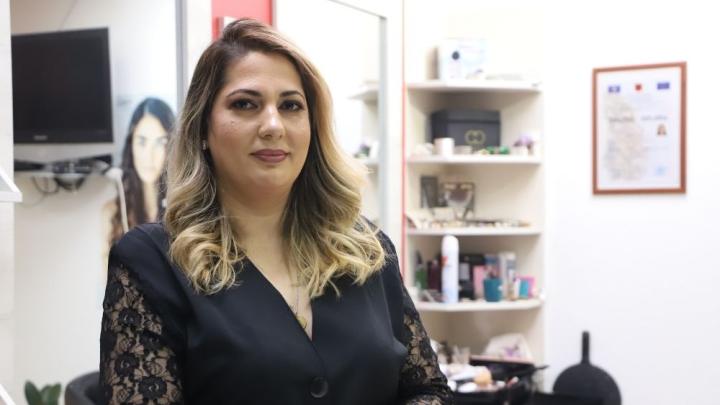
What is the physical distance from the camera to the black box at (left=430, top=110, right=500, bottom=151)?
377 cm

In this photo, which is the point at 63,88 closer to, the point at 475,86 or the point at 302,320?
the point at 302,320

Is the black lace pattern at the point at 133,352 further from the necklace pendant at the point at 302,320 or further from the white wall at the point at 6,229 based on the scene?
the white wall at the point at 6,229

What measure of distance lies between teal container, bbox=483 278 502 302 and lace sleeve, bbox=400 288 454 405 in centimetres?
227

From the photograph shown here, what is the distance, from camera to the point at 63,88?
2363 mm

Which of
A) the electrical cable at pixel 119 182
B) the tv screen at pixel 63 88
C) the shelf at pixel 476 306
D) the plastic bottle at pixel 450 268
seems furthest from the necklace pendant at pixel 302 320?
the plastic bottle at pixel 450 268

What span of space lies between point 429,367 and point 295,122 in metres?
0.50

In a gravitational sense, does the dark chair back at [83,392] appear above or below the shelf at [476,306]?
above

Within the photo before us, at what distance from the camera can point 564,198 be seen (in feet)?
13.2

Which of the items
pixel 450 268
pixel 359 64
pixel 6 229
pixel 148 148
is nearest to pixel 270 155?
pixel 6 229

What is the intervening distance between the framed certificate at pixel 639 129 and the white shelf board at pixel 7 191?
2.91 metres

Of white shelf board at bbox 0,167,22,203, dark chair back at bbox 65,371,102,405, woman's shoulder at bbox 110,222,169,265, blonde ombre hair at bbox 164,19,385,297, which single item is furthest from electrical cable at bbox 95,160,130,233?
woman's shoulder at bbox 110,222,169,265

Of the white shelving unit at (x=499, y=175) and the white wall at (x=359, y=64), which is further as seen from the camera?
the white shelving unit at (x=499, y=175)

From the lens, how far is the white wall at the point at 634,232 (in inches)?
148

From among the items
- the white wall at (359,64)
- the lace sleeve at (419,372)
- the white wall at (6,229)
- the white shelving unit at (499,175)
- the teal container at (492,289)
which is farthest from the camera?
the white shelving unit at (499,175)
